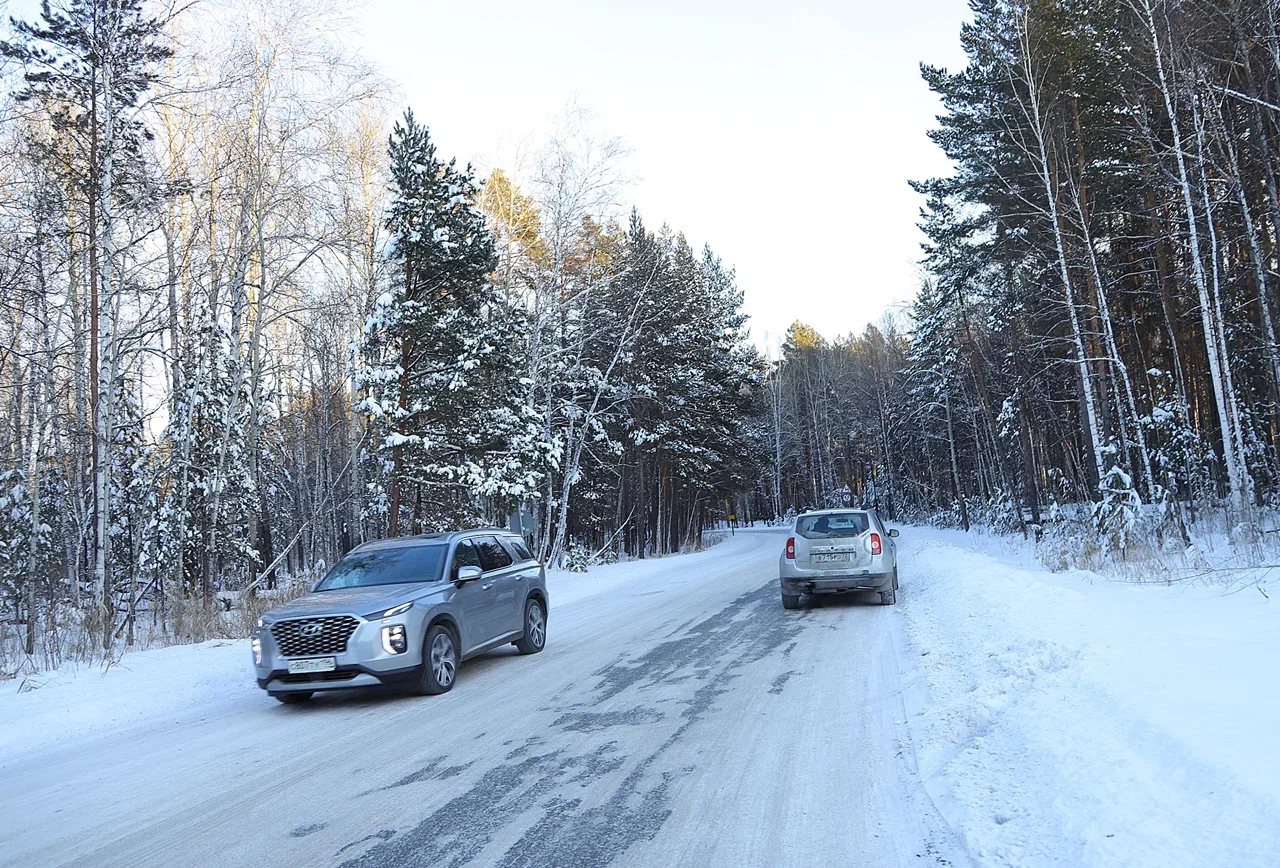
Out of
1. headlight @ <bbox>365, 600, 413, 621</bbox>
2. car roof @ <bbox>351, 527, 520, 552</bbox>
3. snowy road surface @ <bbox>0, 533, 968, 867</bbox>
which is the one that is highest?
car roof @ <bbox>351, 527, 520, 552</bbox>

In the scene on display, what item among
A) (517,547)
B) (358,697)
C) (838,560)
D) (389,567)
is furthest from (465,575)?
(838,560)

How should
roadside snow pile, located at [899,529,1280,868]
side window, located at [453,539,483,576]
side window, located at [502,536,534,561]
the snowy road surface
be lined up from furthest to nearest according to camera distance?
side window, located at [502,536,534,561]
side window, located at [453,539,483,576]
the snowy road surface
roadside snow pile, located at [899,529,1280,868]

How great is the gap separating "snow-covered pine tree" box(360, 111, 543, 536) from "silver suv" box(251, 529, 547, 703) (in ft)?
32.0

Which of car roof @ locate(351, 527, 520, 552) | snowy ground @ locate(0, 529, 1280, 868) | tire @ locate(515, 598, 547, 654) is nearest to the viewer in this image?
snowy ground @ locate(0, 529, 1280, 868)

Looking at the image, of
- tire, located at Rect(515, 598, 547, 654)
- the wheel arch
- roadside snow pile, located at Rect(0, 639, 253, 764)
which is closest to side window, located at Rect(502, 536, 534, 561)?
tire, located at Rect(515, 598, 547, 654)

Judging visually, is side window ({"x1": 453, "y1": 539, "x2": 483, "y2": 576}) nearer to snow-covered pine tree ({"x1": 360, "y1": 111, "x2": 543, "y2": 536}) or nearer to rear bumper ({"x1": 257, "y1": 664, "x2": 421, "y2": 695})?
rear bumper ({"x1": 257, "y1": 664, "x2": 421, "y2": 695})

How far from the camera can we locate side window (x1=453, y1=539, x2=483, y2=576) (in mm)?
9406

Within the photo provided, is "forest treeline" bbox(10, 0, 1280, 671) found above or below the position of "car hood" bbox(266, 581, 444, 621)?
above

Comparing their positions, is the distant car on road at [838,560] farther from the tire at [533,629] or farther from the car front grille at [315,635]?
the car front grille at [315,635]

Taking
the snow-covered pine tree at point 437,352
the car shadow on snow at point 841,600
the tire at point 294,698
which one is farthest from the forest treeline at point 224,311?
the car shadow on snow at point 841,600

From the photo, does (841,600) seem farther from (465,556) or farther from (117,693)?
(117,693)

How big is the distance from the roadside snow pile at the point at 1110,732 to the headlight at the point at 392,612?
4.97m

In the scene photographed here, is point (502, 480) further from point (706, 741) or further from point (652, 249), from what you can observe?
point (706, 741)

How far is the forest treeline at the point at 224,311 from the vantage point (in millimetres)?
13227
